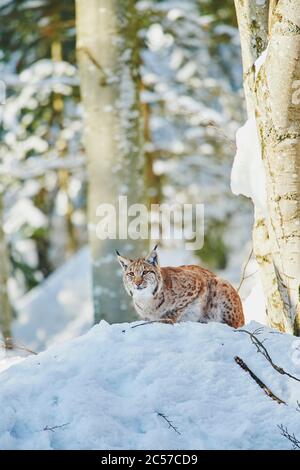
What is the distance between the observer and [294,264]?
14.5 feet

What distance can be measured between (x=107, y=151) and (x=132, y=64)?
87 centimetres

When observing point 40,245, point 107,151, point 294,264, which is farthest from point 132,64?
point 40,245

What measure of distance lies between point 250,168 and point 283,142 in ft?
2.17

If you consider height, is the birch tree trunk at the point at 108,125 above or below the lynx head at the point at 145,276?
above

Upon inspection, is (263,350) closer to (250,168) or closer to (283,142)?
(283,142)

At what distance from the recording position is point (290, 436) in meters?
3.45

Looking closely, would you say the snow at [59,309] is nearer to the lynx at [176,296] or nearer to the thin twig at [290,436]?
the lynx at [176,296]

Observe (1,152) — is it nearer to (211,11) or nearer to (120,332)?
(211,11)

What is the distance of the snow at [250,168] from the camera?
494 centimetres

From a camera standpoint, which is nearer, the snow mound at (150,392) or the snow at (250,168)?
the snow mound at (150,392)

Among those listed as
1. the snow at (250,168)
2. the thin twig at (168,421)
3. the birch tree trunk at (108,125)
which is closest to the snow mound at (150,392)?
the thin twig at (168,421)

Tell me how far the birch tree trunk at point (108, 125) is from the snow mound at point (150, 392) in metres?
3.15

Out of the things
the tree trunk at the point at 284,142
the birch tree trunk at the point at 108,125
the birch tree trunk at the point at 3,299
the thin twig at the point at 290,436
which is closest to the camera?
the thin twig at the point at 290,436

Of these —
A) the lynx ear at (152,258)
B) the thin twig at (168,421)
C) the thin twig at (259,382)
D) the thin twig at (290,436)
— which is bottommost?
the thin twig at (290,436)
